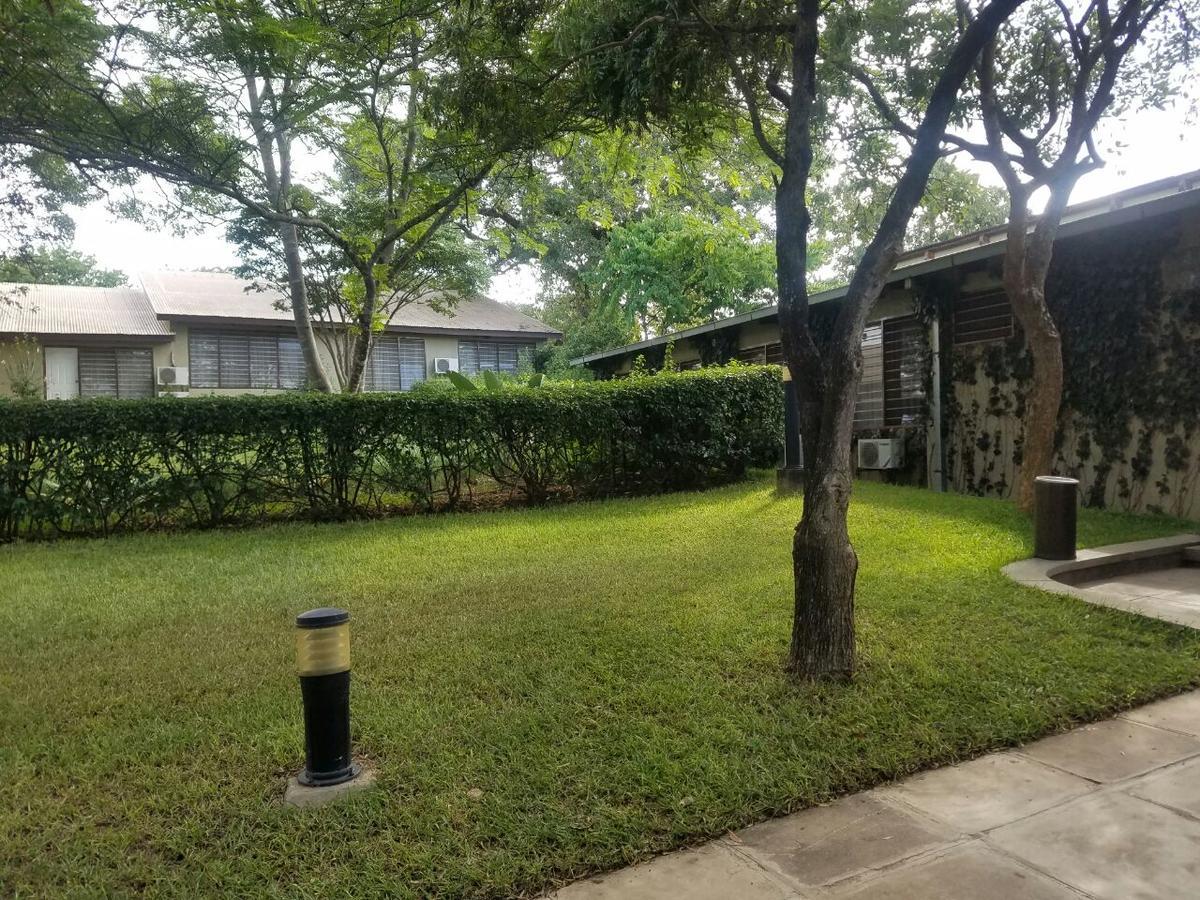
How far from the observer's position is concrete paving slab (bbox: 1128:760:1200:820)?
2.93 meters

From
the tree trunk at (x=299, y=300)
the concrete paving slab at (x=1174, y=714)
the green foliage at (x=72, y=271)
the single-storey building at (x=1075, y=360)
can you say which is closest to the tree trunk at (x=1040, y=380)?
the single-storey building at (x=1075, y=360)

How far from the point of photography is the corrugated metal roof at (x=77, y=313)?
62.4 feet

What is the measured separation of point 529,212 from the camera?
15.6 m

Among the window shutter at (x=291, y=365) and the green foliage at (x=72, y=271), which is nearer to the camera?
the window shutter at (x=291, y=365)

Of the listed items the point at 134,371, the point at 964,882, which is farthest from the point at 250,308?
the point at 964,882

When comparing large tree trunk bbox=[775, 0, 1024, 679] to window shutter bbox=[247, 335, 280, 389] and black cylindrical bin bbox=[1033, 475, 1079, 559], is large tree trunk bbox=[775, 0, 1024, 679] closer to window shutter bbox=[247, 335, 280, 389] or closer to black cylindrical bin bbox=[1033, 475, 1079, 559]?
black cylindrical bin bbox=[1033, 475, 1079, 559]

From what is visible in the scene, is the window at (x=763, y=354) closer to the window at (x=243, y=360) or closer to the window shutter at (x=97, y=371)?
the window at (x=243, y=360)

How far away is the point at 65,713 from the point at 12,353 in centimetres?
1924

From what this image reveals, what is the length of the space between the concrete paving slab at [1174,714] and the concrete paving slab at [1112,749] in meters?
0.08

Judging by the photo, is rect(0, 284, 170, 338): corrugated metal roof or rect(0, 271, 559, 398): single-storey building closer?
rect(0, 284, 170, 338): corrugated metal roof

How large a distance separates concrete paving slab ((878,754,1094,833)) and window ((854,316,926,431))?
8709 millimetres

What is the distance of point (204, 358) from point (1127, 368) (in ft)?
67.9

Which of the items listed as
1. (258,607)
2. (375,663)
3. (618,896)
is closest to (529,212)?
(258,607)

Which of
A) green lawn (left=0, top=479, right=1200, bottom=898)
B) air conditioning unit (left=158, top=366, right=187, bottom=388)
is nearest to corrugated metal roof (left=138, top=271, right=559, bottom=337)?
air conditioning unit (left=158, top=366, right=187, bottom=388)
